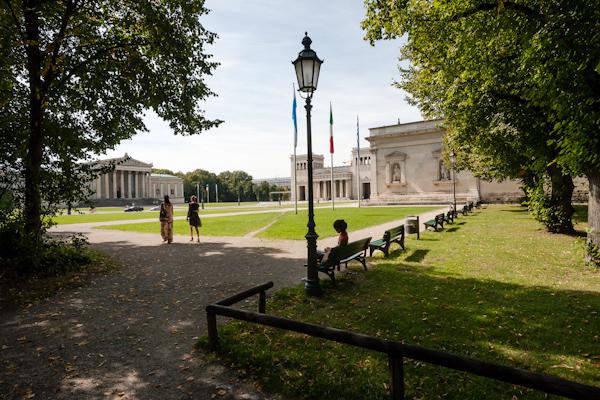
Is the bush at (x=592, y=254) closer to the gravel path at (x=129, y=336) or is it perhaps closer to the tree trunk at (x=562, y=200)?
the tree trunk at (x=562, y=200)

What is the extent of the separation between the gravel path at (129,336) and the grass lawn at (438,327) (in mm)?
586

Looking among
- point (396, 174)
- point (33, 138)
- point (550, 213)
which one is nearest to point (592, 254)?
point (550, 213)

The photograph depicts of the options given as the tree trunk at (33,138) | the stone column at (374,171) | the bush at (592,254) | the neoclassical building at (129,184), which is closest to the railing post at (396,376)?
the bush at (592,254)

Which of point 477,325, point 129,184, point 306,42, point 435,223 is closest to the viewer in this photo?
point 477,325

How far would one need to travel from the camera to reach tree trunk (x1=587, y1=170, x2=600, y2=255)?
8977 mm

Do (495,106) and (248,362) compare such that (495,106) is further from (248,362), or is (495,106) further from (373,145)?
(373,145)

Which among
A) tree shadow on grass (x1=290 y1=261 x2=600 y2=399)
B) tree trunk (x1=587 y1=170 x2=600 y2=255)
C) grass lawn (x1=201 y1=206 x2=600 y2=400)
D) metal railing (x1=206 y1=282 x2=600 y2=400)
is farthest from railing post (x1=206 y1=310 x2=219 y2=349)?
tree trunk (x1=587 y1=170 x2=600 y2=255)

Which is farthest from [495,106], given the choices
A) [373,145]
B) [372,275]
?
[373,145]

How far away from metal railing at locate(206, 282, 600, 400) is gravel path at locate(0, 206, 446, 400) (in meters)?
0.74

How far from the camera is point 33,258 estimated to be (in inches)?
347

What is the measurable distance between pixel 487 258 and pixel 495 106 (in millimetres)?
5447

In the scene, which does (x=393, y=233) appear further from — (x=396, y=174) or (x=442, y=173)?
(x=396, y=174)

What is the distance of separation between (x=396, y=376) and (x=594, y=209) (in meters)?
9.06

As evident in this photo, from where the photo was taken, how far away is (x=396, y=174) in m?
53.5
